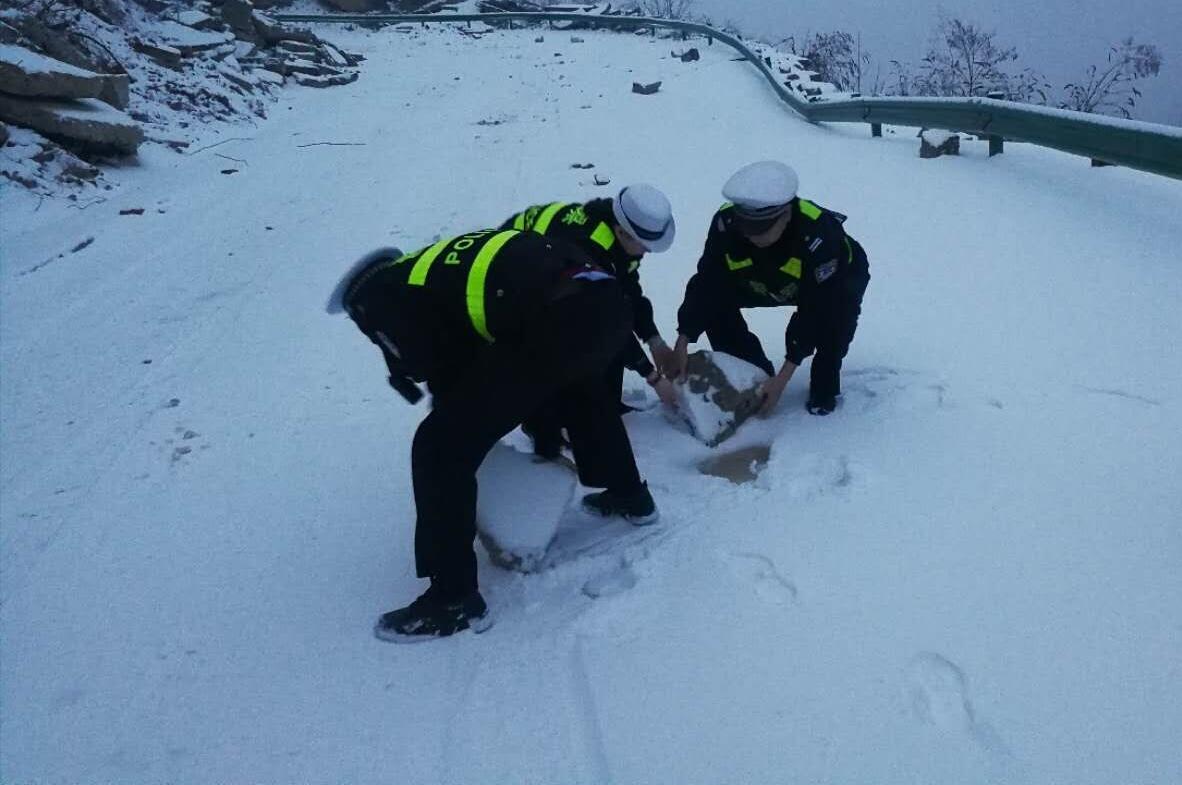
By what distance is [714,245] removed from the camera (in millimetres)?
3533

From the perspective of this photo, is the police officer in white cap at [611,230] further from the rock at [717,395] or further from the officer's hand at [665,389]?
the rock at [717,395]

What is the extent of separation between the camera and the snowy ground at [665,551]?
1969mm

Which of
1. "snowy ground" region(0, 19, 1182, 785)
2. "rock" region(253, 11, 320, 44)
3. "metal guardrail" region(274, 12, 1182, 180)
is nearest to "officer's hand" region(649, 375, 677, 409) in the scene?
"snowy ground" region(0, 19, 1182, 785)

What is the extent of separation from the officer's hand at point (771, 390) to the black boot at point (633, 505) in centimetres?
88

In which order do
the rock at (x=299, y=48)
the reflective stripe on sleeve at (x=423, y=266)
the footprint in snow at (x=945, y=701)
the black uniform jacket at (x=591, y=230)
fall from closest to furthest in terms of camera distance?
the footprint in snow at (x=945, y=701), the reflective stripe on sleeve at (x=423, y=266), the black uniform jacket at (x=591, y=230), the rock at (x=299, y=48)

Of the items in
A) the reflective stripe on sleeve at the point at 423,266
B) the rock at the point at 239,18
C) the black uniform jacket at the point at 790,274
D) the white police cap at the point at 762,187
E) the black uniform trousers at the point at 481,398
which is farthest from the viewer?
the rock at the point at 239,18

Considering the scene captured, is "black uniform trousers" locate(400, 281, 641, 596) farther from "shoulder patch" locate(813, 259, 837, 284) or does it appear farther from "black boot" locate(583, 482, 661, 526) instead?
"shoulder patch" locate(813, 259, 837, 284)

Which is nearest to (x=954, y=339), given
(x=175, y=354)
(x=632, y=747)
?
(x=632, y=747)

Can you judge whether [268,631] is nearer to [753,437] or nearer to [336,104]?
[753,437]

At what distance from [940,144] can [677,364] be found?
4.23 m

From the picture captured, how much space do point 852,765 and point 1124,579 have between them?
103 centimetres

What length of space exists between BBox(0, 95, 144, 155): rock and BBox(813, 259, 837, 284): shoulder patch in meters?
6.25

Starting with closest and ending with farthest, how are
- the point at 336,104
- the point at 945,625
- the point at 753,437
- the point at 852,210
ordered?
the point at 945,625 → the point at 753,437 → the point at 852,210 → the point at 336,104

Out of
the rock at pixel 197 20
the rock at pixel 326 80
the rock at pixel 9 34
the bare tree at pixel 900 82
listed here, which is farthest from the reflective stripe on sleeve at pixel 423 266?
the bare tree at pixel 900 82
